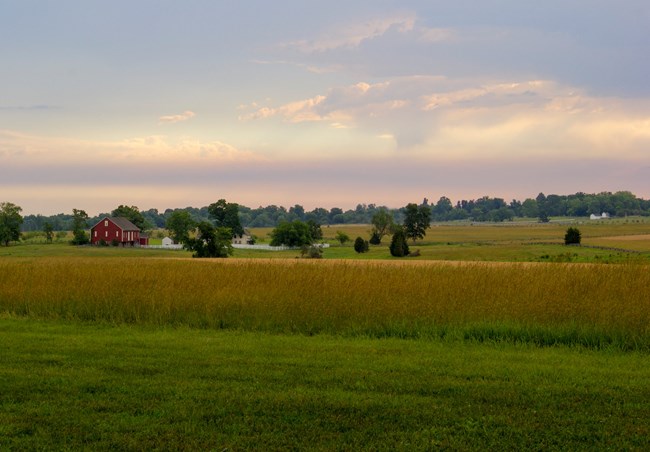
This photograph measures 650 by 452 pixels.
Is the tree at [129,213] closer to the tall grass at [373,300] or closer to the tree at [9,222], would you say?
the tree at [9,222]

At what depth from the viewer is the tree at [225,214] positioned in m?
105

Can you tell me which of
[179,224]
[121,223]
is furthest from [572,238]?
[121,223]

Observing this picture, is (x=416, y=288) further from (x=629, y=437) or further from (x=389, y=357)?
(x=629, y=437)

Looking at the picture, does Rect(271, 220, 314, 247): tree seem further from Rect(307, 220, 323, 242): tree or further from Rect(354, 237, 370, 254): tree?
Rect(354, 237, 370, 254): tree

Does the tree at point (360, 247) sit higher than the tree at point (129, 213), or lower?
lower

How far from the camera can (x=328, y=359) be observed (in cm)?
892

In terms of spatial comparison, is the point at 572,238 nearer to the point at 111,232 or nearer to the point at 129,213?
the point at 111,232

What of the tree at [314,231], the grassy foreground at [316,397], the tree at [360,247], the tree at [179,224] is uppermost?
the tree at [179,224]

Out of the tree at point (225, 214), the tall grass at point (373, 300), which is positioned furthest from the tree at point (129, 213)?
the tall grass at point (373, 300)

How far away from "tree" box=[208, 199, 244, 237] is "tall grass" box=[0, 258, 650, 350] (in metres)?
87.7

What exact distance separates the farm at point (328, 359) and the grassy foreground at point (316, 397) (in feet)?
0.09

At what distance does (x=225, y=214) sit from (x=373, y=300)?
9375 cm

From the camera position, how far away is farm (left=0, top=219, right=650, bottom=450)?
5.95 meters

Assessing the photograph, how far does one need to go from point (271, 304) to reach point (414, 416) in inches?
288
